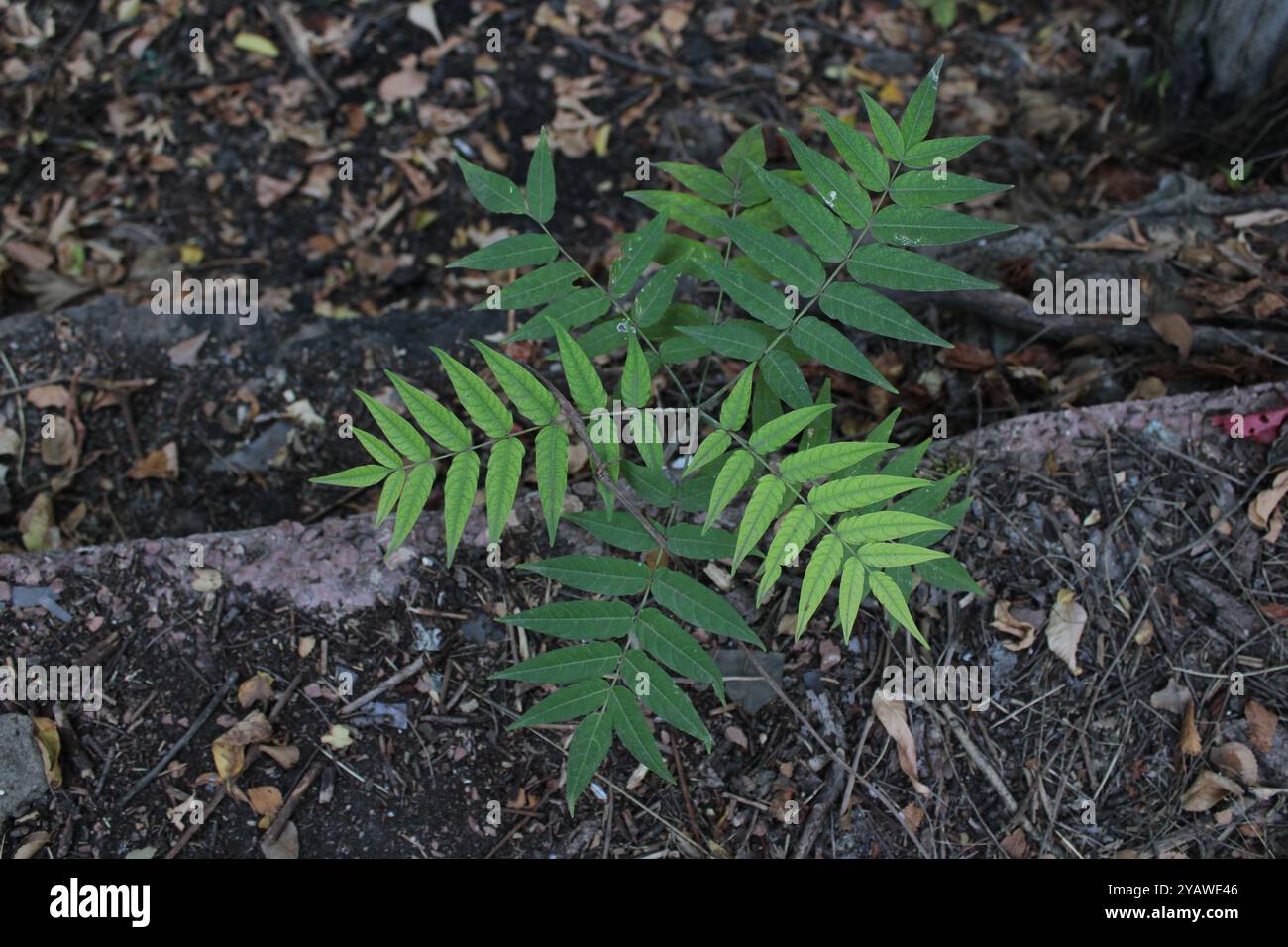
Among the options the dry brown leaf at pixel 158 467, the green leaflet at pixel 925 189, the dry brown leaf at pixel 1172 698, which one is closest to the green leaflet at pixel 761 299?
the green leaflet at pixel 925 189

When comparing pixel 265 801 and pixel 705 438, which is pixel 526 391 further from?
pixel 265 801

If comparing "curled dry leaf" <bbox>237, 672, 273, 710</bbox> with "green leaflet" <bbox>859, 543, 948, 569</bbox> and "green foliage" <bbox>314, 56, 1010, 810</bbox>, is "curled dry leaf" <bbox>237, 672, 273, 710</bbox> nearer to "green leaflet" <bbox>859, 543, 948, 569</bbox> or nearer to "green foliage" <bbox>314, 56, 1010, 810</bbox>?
"green foliage" <bbox>314, 56, 1010, 810</bbox>

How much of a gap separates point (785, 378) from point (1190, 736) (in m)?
1.56

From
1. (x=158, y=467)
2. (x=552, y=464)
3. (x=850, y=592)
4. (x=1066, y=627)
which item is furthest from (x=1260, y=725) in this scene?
(x=158, y=467)

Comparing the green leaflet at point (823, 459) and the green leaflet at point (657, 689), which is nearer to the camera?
the green leaflet at point (823, 459)

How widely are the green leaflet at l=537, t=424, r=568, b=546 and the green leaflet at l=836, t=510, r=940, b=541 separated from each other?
65 centimetres

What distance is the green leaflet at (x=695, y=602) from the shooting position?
8.04 feet

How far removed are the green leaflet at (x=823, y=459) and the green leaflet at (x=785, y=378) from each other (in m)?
0.30

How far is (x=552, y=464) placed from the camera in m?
2.34

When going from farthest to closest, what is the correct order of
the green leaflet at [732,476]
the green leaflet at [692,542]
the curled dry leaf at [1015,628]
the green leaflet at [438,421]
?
1. the curled dry leaf at [1015,628]
2. the green leaflet at [692,542]
3. the green leaflet at [438,421]
4. the green leaflet at [732,476]

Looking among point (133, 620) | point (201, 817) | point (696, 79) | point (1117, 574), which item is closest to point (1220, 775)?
point (1117, 574)

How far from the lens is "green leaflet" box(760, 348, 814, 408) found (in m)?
2.52

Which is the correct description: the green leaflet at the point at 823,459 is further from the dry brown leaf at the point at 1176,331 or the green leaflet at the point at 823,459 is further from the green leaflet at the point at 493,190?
the dry brown leaf at the point at 1176,331

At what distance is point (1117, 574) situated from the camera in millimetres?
3012
